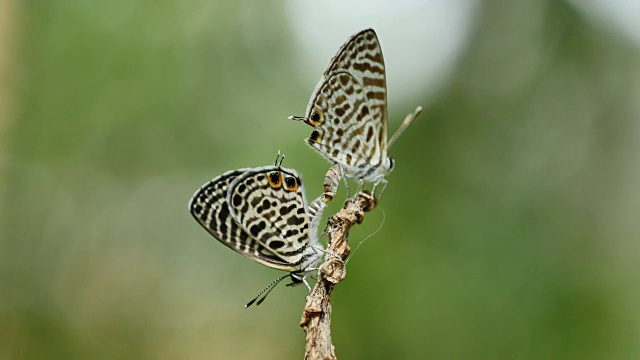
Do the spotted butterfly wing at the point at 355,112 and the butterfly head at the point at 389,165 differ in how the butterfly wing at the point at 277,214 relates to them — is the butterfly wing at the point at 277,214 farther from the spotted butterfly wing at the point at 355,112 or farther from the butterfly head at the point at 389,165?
the butterfly head at the point at 389,165

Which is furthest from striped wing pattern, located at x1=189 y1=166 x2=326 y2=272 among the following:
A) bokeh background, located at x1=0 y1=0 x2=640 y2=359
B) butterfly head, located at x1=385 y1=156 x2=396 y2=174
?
bokeh background, located at x1=0 y1=0 x2=640 y2=359

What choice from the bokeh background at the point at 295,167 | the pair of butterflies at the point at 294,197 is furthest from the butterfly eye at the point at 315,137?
the bokeh background at the point at 295,167

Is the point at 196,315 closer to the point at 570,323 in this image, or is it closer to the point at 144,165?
the point at 144,165

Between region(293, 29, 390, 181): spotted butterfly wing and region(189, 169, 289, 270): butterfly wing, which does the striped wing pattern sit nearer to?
region(189, 169, 289, 270): butterfly wing

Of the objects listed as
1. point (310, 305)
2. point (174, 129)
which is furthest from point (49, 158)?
point (310, 305)

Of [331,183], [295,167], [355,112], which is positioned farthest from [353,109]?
[295,167]

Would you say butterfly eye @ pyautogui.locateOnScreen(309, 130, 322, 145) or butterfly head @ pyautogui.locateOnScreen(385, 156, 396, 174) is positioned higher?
butterfly head @ pyautogui.locateOnScreen(385, 156, 396, 174)

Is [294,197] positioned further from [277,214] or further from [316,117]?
[316,117]
